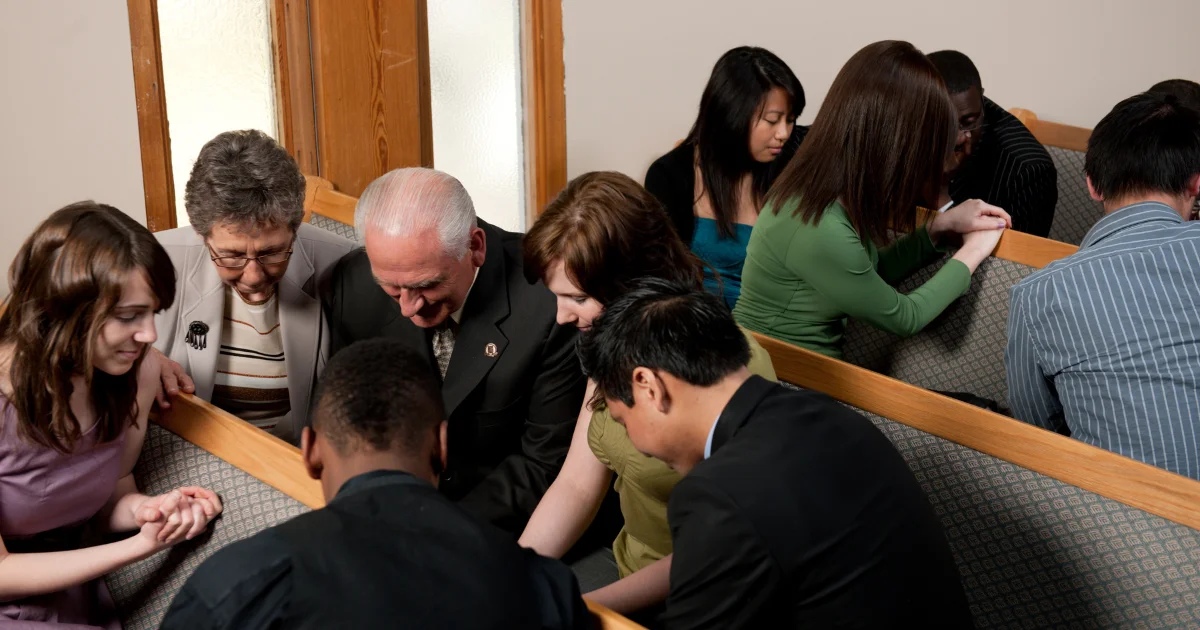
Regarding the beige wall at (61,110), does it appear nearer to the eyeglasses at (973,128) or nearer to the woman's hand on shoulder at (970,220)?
the woman's hand on shoulder at (970,220)

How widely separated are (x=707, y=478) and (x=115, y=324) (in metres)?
1.03

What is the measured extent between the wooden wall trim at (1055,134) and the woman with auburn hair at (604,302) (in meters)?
2.57

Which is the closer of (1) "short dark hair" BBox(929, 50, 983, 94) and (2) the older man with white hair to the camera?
(2) the older man with white hair

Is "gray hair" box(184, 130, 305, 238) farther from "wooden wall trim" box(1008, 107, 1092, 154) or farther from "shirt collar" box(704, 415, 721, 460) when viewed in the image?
"wooden wall trim" box(1008, 107, 1092, 154)

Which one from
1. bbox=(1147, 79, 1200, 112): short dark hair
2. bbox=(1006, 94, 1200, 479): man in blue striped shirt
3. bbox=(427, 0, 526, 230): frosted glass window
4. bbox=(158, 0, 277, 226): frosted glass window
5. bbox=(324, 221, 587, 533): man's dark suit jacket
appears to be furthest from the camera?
bbox=(427, 0, 526, 230): frosted glass window

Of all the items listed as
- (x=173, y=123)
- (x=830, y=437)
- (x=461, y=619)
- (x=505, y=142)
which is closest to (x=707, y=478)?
(x=830, y=437)

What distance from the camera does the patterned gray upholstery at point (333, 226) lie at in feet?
10.3

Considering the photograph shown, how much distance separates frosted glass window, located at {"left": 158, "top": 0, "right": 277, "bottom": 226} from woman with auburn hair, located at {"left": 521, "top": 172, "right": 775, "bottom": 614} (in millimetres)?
1625

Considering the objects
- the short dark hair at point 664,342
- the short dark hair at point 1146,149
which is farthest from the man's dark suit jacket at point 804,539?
the short dark hair at point 1146,149

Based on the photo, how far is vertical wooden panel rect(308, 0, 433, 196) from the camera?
3.34 meters

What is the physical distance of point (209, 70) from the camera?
3.14 m

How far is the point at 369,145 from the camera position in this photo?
349 centimetres

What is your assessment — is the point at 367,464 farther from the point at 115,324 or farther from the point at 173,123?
the point at 173,123

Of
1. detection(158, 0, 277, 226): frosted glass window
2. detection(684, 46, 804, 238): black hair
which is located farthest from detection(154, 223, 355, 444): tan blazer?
detection(684, 46, 804, 238): black hair
